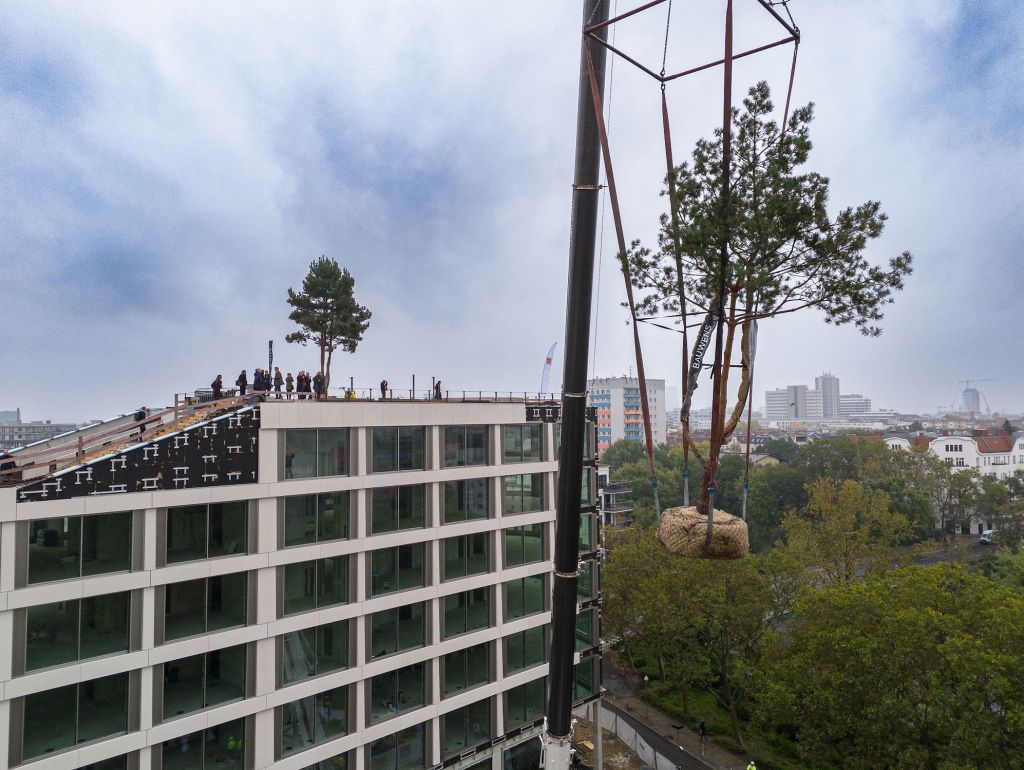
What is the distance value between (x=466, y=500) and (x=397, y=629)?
22.5 feet

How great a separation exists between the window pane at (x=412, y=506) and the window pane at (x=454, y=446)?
1.98 metres

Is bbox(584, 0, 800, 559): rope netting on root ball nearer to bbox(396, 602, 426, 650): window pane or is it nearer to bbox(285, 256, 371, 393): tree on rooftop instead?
bbox(396, 602, 426, 650): window pane

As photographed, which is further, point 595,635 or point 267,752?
point 595,635

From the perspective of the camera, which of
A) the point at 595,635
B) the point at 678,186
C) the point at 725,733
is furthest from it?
the point at 725,733

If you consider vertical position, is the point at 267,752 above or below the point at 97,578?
below

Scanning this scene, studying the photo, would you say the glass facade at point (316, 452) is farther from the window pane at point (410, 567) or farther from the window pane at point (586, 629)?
the window pane at point (586, 629)

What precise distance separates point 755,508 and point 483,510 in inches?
2667

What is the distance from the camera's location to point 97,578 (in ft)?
60.4

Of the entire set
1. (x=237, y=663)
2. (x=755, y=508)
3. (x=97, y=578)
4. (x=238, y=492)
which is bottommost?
(x=755, y=508)

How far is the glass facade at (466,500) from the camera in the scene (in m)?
28.1

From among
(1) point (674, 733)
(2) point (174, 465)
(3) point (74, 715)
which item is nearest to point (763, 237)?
(2) point (174, 465)

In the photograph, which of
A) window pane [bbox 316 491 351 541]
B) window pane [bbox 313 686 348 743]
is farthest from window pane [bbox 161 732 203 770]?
window pane [bbox 316 491 351 541]

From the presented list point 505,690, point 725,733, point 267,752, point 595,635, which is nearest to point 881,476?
point 725,733

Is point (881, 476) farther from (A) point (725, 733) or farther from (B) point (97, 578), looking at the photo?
(B) point (97, 578)
